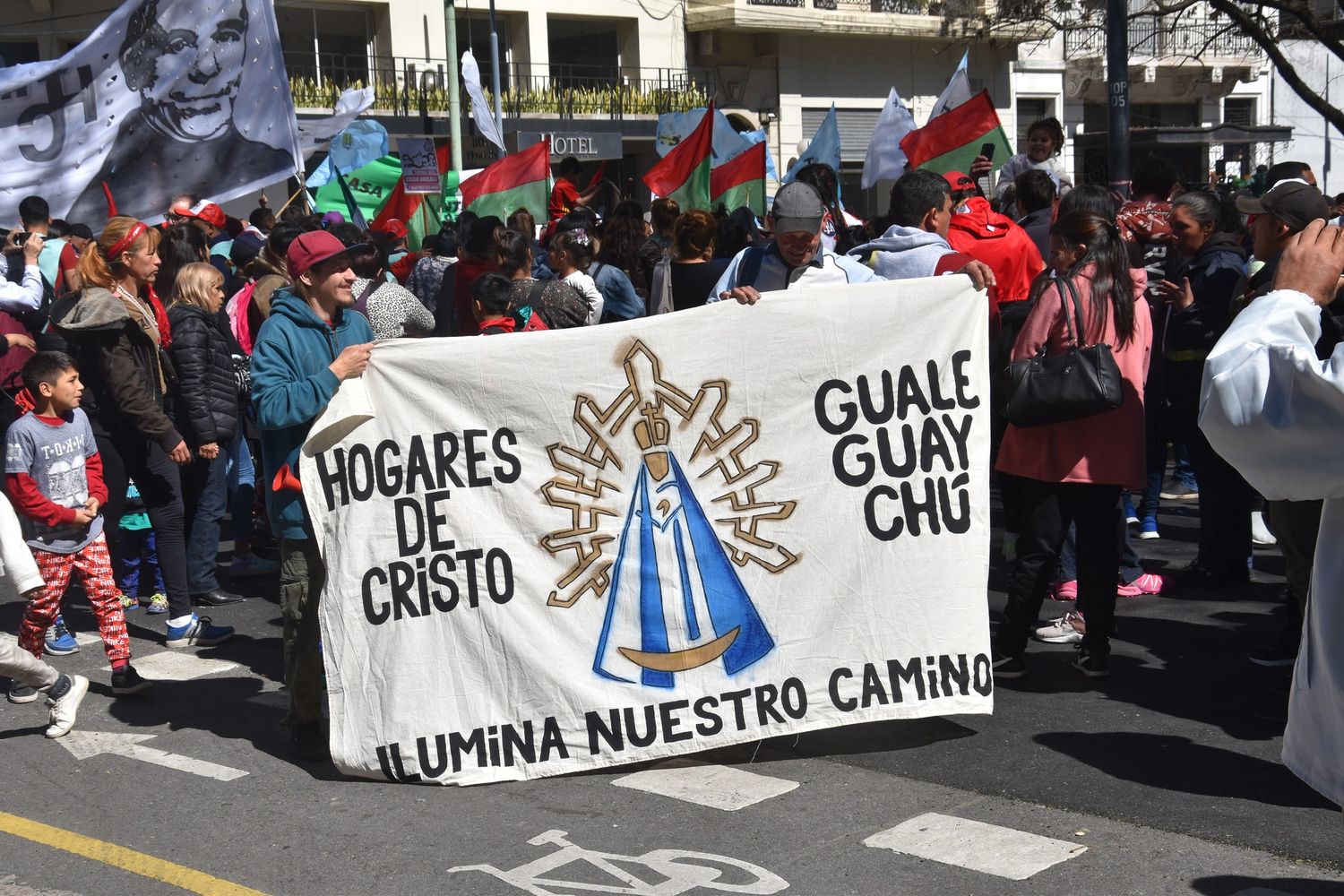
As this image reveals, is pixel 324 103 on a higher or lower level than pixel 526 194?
higher

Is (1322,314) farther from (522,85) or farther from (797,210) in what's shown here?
(522,85)

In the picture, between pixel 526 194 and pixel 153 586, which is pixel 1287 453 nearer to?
pixel 153 586

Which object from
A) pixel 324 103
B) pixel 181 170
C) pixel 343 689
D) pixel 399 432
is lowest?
pixel 343 689

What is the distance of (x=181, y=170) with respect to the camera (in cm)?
948

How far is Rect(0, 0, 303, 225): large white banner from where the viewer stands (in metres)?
9.12

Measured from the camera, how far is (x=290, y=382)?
521 cm

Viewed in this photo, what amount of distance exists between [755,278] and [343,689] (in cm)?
225

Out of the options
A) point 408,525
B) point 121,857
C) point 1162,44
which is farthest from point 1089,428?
point 1162,44

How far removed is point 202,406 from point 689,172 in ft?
20.6

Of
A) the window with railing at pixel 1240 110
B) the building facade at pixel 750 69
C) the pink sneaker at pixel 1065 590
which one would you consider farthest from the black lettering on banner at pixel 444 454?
the window with railing at pixel 1240 110

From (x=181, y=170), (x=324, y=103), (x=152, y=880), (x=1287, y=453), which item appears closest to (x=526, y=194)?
(x=181, y=170)

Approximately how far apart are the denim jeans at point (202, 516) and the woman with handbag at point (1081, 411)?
4069 mm

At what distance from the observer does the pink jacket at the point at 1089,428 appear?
18.8ft

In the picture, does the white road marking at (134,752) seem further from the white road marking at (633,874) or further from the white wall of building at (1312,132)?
the white wall of building at (1312,132)
